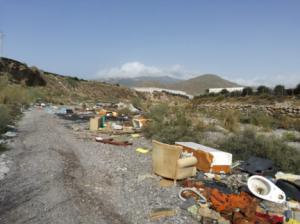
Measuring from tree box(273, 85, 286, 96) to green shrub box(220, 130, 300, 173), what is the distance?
18741 millimetres

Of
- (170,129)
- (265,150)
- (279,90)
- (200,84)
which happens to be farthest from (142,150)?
(200,84)

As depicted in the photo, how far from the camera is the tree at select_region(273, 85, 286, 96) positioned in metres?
27.0

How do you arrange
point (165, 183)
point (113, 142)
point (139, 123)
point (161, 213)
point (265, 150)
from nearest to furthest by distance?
point (161, 213) → point (165, 183) → point (265, 150) → point (113, 142) → point (139, 123)

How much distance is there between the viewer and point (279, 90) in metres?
27.9

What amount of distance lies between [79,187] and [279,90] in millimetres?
25881

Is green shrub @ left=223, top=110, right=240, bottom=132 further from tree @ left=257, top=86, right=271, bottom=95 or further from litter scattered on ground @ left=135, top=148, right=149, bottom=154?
tree @ left=257, top=86, right=271, bottom=95

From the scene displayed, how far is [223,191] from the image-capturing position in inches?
234

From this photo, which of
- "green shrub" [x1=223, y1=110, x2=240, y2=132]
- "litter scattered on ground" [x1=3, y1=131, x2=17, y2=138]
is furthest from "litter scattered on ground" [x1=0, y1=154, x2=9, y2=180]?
"green shrub" [x1=223, y1=110, x2=240, y2=132]

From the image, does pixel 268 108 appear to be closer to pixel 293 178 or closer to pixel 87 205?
pixel 293 178

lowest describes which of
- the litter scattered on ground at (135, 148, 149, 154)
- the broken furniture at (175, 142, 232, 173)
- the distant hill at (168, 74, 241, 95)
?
the litter scattered on ground at (135, 148, 149, 154)

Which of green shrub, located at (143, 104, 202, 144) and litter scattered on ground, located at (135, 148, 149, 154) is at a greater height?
green shrub, located at (143, 104, 202, 144)

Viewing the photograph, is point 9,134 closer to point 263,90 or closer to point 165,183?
point 165,183

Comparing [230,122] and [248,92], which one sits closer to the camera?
[230,122]

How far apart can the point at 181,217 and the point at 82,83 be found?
178 ft
